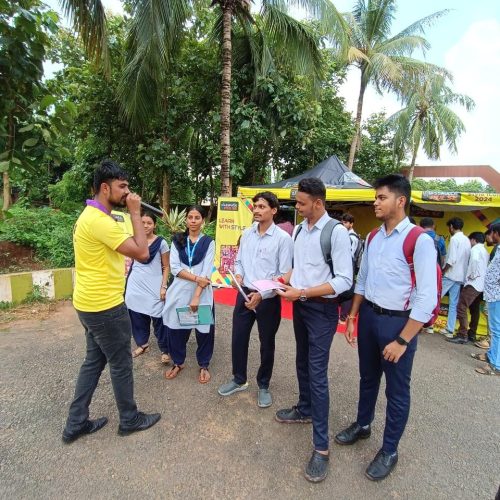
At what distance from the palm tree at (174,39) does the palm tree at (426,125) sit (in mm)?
10303

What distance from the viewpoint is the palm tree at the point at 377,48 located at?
1218cm

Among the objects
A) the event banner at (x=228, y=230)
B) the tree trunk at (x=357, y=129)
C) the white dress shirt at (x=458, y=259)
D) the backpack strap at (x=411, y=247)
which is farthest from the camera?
the tree trunk at (x=357, y=129)

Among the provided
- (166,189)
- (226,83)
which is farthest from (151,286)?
(166,189)

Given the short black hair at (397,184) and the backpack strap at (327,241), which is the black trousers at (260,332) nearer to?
the backpack strap at (327,241)

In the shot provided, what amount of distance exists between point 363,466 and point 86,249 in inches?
91.9

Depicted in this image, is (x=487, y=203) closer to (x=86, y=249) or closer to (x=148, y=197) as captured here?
(x=86, y=249)

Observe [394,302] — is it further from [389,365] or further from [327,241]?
[327,241]

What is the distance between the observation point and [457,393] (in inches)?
126

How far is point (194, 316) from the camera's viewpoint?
3.03 meters

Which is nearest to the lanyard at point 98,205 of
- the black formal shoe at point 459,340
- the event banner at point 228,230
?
the event banner at point 228,230

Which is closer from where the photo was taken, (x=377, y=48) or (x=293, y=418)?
(x=293, y=418)

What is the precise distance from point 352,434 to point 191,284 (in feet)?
5.99

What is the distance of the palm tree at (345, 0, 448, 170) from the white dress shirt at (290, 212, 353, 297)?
11.0 meters

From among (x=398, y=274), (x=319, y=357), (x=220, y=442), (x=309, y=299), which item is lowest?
(x=220, y=442)
